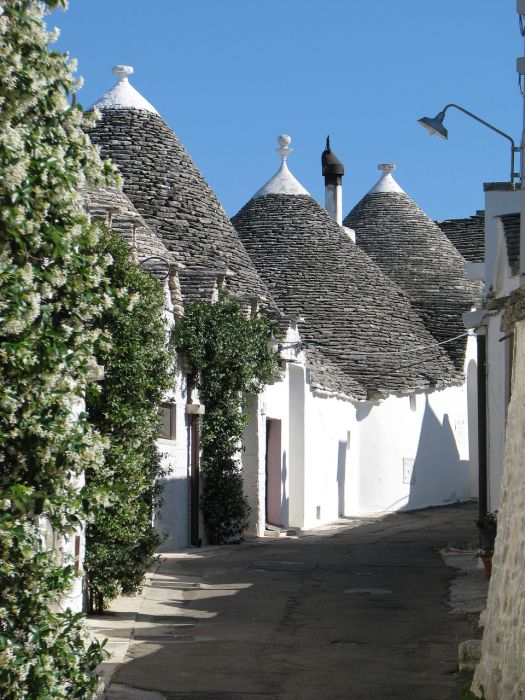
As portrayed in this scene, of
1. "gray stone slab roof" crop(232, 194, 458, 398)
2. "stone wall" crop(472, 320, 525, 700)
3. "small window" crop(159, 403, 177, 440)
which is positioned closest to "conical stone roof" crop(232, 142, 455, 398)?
"gray stone slab roof" crop(232, 194, 458, 398)

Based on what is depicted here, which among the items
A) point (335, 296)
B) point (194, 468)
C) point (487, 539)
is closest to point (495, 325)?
point (487, 539)

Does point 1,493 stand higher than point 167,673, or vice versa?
point 1,493

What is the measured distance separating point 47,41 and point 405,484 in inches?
998

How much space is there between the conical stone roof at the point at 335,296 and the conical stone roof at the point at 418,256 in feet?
3.90

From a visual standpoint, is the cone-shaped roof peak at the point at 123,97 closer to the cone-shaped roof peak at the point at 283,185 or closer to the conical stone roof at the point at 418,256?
the cone-shaped roof peak at the point at 283,185

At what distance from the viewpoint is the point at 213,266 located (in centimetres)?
2239

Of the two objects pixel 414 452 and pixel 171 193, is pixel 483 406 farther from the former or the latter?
pixel 414 452

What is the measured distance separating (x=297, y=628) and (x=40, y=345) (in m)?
5.90

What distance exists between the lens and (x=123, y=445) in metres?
12.6

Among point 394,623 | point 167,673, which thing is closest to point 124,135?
point 394,623

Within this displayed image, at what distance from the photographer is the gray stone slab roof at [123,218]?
53.2ft

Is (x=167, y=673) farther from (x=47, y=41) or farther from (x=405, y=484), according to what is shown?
(x=405, y=484)

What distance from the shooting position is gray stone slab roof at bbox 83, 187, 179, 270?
16.2m

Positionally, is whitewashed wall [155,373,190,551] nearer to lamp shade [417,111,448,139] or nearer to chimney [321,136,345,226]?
lamp shade [417,111,448,139]
